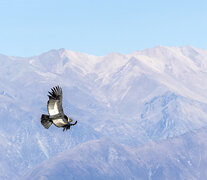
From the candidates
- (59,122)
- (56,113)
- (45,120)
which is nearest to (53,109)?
(56,113)

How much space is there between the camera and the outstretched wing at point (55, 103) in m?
22.1

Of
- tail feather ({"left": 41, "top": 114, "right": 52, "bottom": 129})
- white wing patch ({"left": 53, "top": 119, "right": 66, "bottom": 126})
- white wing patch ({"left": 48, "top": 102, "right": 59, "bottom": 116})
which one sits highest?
white wing patch ({"left": 48, "top": 102, "right": 59, "bottom": 116})

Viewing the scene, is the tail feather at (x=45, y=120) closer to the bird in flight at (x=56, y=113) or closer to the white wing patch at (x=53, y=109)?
the bird in flight at (x=56, y=113)

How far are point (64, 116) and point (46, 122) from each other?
2.98 ft

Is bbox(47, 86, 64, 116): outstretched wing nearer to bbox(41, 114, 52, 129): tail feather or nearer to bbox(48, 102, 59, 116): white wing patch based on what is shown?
bbox(48, 102, 59, 116): white wing patch

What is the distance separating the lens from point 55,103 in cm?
2236

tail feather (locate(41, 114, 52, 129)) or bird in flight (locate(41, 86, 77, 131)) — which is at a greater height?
bird in flight (locate(41, 86, 77, 131))

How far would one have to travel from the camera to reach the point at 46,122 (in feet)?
74.7

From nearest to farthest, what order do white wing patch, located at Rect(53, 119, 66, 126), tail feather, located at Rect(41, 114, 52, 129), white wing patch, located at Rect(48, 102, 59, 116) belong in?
white wing patch, located at Rect(48, 102, 59, 116) → white wing patch, located at Rect(53, 119, 66, 126) → tail feather, located at Rect(41, 114, 52, 129)

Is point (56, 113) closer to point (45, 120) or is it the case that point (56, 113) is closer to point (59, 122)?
point (59, 122)

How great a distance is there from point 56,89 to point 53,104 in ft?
2.23

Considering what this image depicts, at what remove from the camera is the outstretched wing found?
22084mm

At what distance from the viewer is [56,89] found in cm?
2270

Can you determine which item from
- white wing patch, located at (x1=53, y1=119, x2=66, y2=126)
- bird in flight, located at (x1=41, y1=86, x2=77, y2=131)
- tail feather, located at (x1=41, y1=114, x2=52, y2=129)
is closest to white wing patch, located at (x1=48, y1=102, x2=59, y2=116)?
bird in flight, located at (x1=41, y1=86, x2=77, y2=131)
